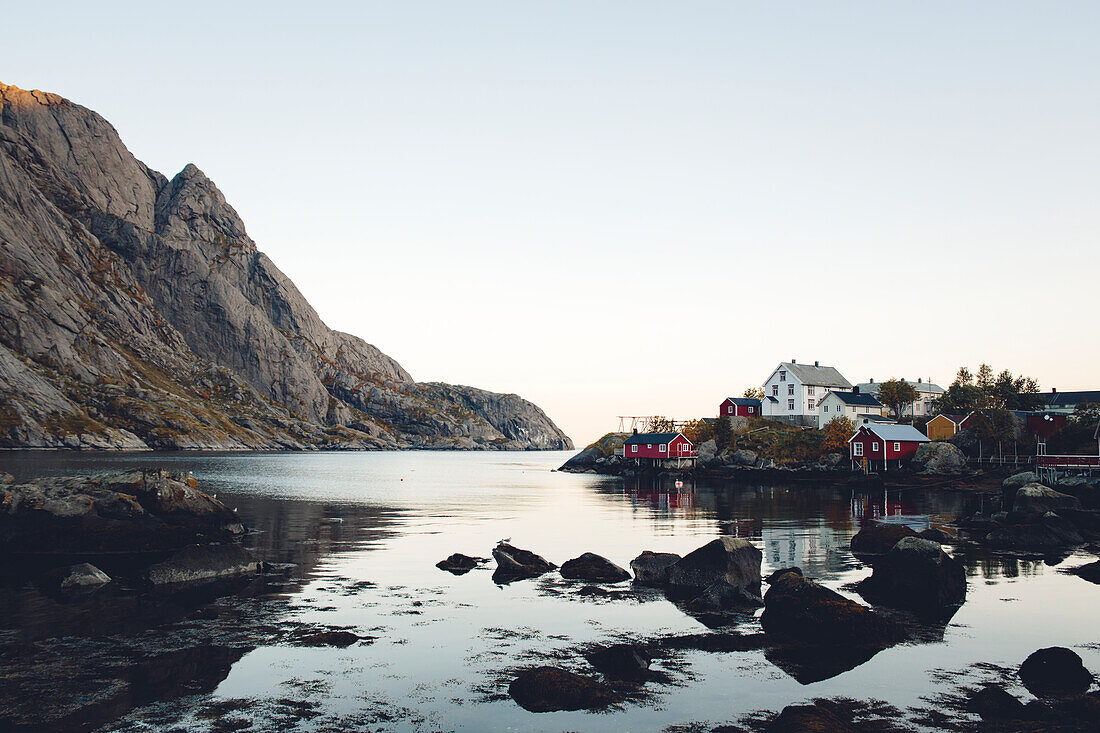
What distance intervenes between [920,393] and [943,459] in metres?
57.4

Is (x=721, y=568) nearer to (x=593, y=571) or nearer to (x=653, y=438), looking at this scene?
(x=593, y=571)

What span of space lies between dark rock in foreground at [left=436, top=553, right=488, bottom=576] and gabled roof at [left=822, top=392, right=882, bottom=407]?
118579 mm

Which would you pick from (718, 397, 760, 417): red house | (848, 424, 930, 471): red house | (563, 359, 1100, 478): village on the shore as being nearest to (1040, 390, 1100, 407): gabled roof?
(563, 359, 1100, 478): village on the shore

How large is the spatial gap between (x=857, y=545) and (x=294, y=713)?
3629 cm

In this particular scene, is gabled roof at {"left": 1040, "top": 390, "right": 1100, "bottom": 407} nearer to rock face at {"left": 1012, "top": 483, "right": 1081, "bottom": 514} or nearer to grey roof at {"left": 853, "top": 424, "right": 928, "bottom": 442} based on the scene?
grey roof at {"left": 853, "top": 424, "right": 928, "bottom": 442}

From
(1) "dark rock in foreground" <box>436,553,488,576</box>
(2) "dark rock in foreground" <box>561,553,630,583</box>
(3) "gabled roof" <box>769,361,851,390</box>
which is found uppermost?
(3) "gabled roof" <box>769,361,851,390</box>

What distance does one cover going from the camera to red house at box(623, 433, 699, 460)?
145 m

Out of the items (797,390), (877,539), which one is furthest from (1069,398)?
(877,539)

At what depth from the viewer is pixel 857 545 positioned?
44375 millimetres

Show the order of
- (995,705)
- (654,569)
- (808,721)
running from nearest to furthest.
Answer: (808,721)
(995,705)
(654,569)

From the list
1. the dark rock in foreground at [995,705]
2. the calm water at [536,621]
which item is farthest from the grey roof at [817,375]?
the dark rock in foreground at [995,705]

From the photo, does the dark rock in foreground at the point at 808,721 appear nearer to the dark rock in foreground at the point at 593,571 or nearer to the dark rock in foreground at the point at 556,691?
the dark rock in foreground at the point at 556,691

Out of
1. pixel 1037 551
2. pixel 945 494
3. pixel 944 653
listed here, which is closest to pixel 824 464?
pixel 945 494

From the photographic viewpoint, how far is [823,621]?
960 inches
